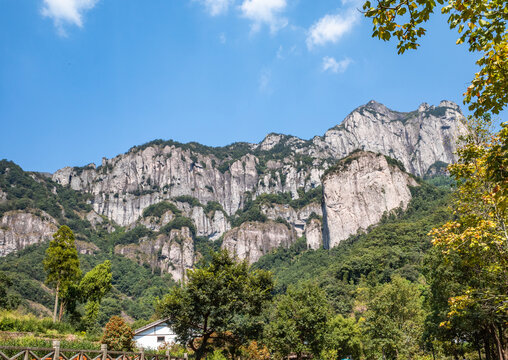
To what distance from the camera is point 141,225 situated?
19288cm

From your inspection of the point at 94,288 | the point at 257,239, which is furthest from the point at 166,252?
the point at 94,288

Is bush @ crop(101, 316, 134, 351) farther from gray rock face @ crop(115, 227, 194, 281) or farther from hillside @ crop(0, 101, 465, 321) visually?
gray rock face @ crop(115, 227, 194, 281)

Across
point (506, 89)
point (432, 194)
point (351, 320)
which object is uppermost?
point (432, 194)

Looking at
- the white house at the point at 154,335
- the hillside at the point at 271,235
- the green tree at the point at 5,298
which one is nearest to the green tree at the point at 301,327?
the white house at the point at 154,335

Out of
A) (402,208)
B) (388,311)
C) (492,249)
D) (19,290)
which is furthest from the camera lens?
(402,208)

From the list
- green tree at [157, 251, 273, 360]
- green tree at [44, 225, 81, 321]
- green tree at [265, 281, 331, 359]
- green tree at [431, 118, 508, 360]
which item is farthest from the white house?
green tree at [431, 118, 508, 360]

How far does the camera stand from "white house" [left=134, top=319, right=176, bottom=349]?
1537 inches

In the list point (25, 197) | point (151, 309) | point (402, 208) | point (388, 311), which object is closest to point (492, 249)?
point (388, 311)

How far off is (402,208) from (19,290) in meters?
120

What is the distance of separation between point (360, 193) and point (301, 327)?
114839mm

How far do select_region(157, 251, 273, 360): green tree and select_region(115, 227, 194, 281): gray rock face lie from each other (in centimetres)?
14849

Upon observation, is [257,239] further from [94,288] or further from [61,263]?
[61,263]

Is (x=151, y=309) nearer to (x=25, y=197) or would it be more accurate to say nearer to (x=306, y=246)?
(x=306, y=246)

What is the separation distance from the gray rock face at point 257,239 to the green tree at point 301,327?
14359 cm
